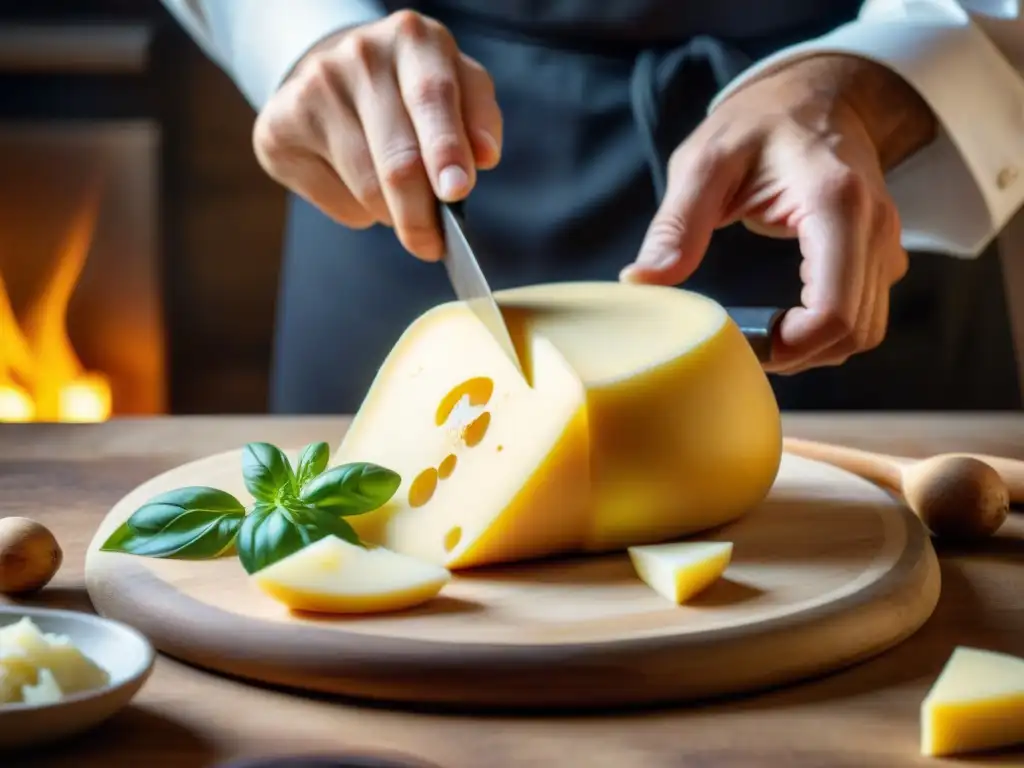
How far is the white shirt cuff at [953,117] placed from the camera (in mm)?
1593

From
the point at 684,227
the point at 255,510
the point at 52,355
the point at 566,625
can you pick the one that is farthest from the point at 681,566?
the point at 52,355

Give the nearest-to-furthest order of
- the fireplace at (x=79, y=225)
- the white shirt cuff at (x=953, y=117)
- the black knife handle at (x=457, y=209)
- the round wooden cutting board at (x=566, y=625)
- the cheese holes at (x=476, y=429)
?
the round wooden cutting board at (x=566, y=625), the cheese holes at (x=476, y=429), the black knife handle at (x=457, y=209), the white shirt cuff at (x=953, y=117), the fireplace at (x=79, y=225)

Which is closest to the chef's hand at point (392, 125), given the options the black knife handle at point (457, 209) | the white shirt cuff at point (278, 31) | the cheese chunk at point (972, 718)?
the black knife handle at point (457, 209)

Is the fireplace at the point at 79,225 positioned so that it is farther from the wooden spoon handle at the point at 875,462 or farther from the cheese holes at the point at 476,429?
the cheese holes at the point at 476,429

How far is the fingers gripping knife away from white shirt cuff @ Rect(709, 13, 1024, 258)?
1.13 ft

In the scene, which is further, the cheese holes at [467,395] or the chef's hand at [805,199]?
the chef's hand at [805,199]

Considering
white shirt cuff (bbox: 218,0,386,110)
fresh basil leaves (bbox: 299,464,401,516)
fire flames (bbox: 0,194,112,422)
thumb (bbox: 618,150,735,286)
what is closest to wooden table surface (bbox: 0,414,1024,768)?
fresh basil leaves (bbox: 299,464,401,516)

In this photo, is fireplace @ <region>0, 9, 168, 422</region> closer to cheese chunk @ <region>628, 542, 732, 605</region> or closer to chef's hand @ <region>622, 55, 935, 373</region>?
chef's hand @ <region>622, 55, 935, 373</region>

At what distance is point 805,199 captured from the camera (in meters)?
1.40

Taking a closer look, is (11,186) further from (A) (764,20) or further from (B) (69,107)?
(A) (764,20)

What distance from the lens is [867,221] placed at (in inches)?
55.3

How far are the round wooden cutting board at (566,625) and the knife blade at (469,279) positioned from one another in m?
0.21

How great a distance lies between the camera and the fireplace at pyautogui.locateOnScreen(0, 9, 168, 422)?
304 cm

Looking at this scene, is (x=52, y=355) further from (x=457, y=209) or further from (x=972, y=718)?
(x=972, y=718)
